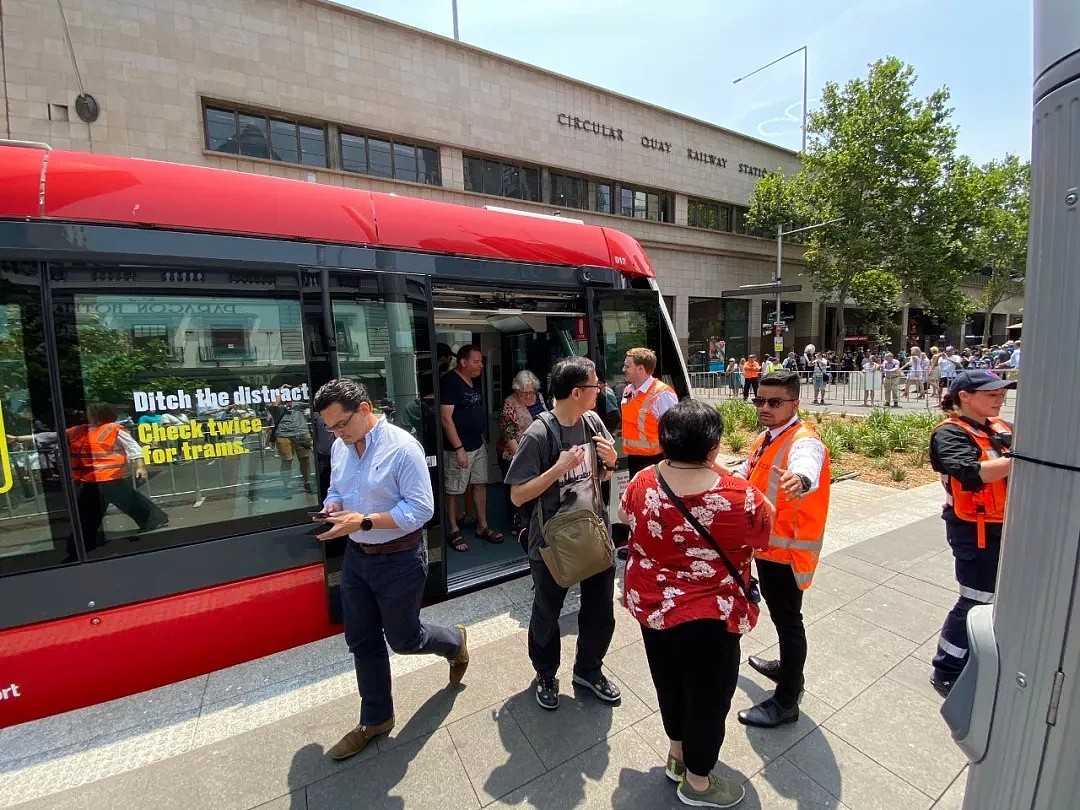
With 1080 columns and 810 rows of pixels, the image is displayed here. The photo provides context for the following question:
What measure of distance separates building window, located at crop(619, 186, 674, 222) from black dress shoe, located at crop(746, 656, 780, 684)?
2280 cm

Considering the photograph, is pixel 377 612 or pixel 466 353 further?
pixel 466 353

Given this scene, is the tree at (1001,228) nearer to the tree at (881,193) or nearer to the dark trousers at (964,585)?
the tree at (881,193)

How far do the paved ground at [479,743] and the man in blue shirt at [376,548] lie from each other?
29cm

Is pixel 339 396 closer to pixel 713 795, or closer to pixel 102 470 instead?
pixel 102 470

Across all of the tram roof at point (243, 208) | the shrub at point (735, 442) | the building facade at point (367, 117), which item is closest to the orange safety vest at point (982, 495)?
the tram roof at point (243, 208)

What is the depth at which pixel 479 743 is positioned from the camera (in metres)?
2.45

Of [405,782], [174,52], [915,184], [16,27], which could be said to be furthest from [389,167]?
[915,184]

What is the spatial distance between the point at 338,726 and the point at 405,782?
53 cm

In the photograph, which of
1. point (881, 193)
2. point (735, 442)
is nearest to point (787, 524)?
point (735, 442)

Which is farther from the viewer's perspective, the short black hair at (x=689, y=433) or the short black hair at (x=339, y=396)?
the short black hair at (x=339, y=396)

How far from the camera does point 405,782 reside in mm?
2246

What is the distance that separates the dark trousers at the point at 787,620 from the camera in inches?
97.2

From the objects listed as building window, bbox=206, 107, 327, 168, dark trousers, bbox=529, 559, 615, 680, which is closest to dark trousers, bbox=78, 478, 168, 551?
dark trousers, bbox=529, 559, 615, 680

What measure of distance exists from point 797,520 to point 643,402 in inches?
79.7
